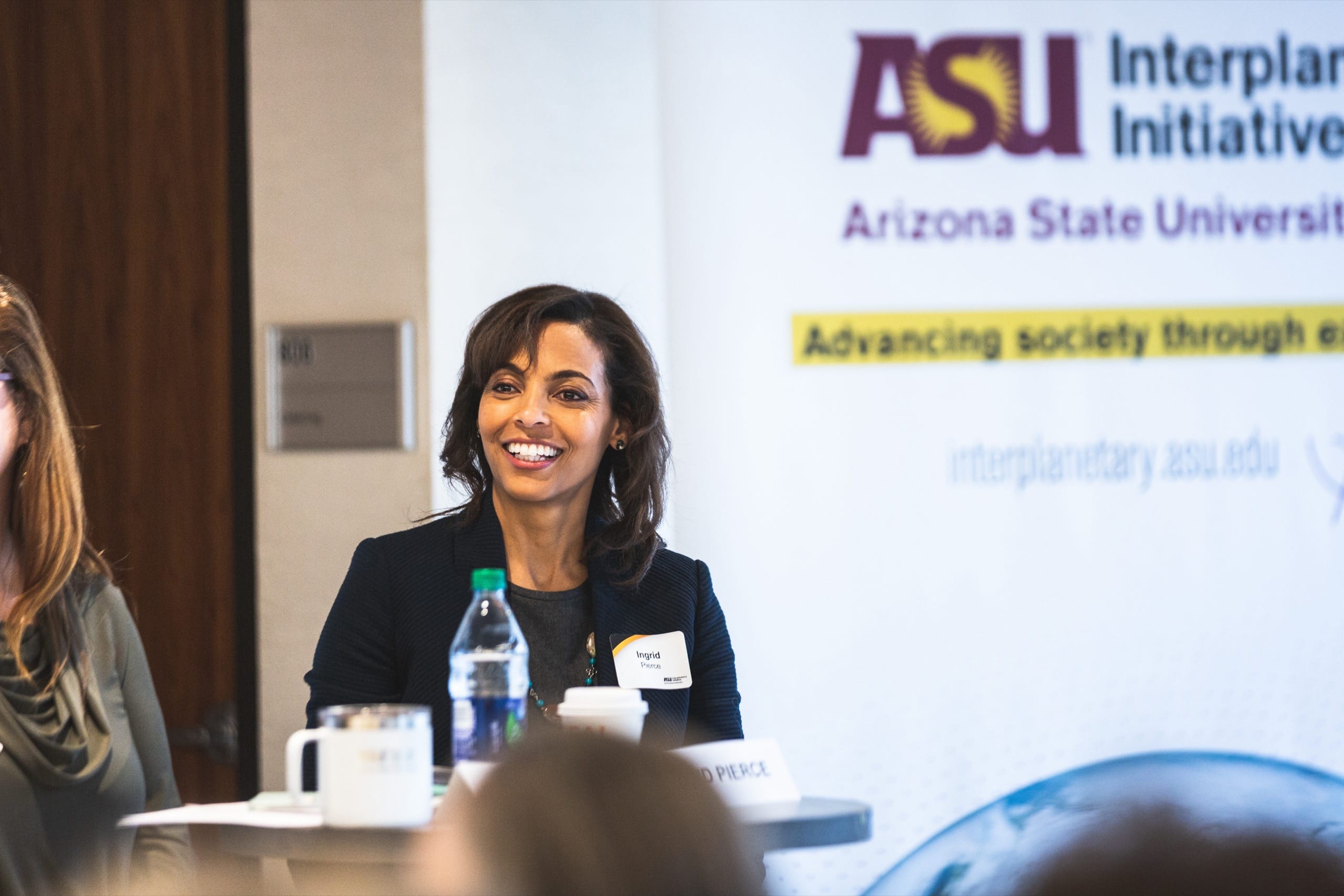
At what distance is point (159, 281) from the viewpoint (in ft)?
11.5

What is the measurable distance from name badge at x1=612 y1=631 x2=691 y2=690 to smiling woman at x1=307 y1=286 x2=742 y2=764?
4 centimetres

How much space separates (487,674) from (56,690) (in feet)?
2.36

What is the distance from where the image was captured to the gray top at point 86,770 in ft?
6.86

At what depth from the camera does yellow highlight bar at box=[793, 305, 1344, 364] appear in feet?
11.4

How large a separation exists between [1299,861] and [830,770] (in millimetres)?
2807

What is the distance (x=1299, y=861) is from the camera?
26.6 inches

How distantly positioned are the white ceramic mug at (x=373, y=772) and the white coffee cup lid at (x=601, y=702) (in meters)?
0.27

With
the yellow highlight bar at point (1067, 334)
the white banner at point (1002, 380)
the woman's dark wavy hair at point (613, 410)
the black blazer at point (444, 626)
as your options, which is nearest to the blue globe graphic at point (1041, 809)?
the white banner at point (1002, 380)

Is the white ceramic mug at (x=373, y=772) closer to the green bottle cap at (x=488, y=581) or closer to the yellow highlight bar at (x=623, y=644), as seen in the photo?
the green bottle cap at (x=488, y=581)

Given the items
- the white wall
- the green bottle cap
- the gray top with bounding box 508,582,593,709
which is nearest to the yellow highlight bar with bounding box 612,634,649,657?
the gray top with bounding box 508,582,593,709

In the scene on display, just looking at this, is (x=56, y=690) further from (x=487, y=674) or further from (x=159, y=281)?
(x=159, y=281)

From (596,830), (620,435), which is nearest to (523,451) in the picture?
(620,435)

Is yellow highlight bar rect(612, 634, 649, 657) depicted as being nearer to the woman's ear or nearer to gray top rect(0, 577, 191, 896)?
the woman's ear

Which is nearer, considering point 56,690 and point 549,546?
point 56,690
